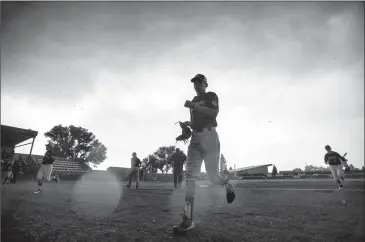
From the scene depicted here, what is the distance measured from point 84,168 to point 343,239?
41.6 metres

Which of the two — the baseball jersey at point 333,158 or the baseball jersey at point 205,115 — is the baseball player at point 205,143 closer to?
the baseball jersey at point 205,115

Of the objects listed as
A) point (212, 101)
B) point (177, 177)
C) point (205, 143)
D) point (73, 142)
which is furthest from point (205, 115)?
point (73, 142)

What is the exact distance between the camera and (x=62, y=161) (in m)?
37.4

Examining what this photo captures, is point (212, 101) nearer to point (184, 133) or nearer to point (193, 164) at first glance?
point (184, 133)

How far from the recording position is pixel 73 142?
232ft

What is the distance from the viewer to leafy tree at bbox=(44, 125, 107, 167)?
229 feet

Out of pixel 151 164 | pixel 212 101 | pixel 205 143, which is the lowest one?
pixel 151 164

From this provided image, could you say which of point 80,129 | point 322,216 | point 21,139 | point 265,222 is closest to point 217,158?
point 265,222

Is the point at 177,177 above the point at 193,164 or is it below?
below

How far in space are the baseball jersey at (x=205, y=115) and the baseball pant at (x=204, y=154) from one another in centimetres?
11

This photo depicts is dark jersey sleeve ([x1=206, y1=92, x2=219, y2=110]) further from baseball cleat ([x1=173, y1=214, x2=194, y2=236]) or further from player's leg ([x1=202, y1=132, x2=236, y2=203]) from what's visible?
baseball cleat ([x1=173, y1=214, x2=194, y2=236])

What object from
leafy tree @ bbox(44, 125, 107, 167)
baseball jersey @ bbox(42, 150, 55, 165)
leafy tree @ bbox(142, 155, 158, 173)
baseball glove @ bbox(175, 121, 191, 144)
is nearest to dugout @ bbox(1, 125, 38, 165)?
baseball jersey @ bbox(42, 150, 55, 165)

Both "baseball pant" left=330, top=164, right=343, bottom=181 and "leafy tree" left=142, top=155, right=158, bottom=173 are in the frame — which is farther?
"leafy tree" left=142, top=155, right=158, bottom=173

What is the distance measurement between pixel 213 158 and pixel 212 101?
37.4 inches
